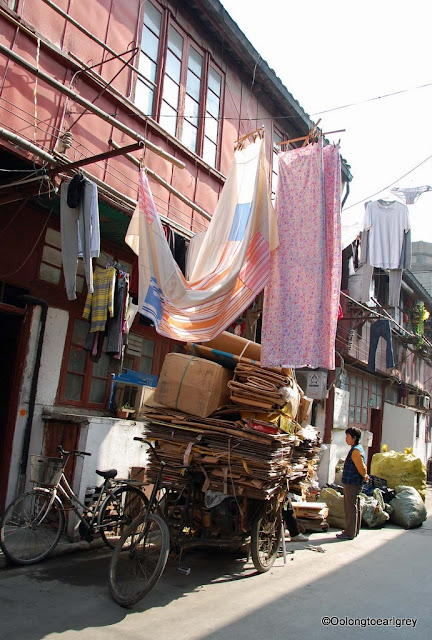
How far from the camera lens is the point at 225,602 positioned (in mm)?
5168

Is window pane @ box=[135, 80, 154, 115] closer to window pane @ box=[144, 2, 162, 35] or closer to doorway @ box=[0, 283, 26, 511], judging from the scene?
window pane @ box=[144, 2, 162, 35]

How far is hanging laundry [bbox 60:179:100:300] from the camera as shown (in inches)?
250

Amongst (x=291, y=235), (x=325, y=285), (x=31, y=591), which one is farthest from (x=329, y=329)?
(x=31, y=591)

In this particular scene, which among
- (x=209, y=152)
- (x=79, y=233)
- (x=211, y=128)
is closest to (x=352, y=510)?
(x=79, y=233)

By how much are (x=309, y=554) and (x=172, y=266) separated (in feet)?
15.3

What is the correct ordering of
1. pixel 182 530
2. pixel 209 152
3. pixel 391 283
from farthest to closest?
pixel 391 283 → pixel 209 152 → pixel 182 530

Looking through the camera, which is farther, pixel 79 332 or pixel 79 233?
pixel 79 332

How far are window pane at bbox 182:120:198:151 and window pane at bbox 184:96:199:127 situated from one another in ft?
0.36

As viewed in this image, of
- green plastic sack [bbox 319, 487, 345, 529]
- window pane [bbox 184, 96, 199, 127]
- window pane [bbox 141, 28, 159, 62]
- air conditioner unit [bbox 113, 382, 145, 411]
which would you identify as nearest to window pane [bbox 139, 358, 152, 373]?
air conditioner unit [bbox 113, 382, 145, 411]

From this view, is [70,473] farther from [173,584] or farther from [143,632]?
[143,632]

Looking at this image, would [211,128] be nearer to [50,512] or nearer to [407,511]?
[50,512]

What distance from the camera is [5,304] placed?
744 centimetres

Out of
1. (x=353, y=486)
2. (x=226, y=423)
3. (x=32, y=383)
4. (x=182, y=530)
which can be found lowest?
(x=182, y=530)

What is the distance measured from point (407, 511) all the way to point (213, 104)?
9.33 m
